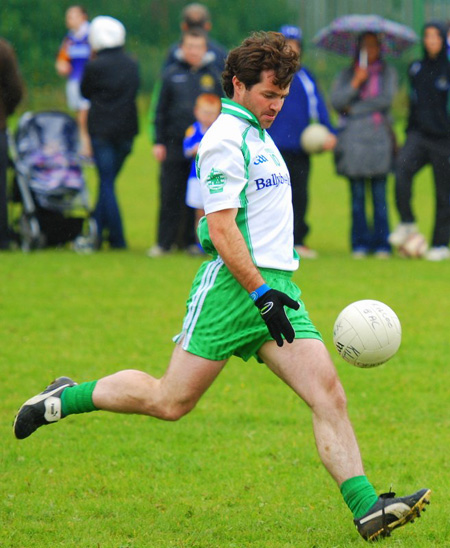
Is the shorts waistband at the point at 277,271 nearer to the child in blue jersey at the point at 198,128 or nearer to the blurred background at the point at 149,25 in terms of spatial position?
the child in blue jersey at the point at 198,128

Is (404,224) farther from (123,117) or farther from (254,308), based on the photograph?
(254,308)

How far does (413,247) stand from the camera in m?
13.4

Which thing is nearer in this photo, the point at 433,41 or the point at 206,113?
the point at 206,113

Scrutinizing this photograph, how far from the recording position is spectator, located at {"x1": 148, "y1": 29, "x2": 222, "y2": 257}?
12836 millimetres

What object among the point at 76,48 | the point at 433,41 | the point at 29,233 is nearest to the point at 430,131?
the point at 433,41

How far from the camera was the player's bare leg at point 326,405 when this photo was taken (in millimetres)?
4789

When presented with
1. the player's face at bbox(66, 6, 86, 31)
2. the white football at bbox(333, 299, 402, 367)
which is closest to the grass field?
the white football at bbox(333, 299, 402, 367)

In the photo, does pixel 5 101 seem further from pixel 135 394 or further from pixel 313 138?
pixel 135 394

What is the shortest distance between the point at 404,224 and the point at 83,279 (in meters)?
4.12

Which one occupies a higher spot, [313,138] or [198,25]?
[198,25]

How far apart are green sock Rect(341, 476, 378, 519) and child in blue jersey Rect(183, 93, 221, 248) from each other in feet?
24.5

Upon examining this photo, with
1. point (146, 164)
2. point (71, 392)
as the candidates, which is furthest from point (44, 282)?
point (146, 164)

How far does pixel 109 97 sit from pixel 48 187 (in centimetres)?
131

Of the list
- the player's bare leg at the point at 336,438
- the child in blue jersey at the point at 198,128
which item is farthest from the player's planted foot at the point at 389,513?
the child in blue jersey at the point at 198,128
